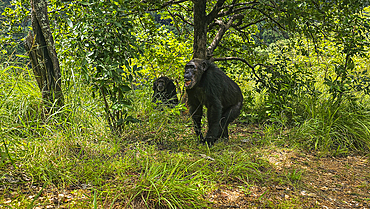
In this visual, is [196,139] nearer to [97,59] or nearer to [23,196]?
[97,59]

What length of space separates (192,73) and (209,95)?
404mm

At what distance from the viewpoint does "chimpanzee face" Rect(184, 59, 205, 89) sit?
4.03m

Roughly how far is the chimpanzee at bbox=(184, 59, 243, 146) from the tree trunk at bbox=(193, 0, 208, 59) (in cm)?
86

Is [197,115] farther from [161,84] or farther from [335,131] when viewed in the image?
[335,131]

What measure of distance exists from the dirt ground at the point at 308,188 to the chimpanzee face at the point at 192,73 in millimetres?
1402

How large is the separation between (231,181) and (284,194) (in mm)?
508

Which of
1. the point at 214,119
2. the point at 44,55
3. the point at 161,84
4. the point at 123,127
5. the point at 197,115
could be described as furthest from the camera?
the point at 161,84

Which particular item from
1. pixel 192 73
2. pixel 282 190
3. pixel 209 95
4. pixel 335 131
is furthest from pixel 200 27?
pixel 282 190

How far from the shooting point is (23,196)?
7.07ft

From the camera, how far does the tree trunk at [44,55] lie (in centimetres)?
332

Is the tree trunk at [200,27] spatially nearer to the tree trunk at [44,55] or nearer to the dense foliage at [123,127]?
the dense foliage at [123,127]

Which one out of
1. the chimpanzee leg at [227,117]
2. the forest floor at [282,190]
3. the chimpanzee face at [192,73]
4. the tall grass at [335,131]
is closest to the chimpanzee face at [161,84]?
the chimpanzee leg at [227,117]

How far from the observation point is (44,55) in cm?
338

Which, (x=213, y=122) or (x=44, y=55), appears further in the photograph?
(x=213, y=122)
